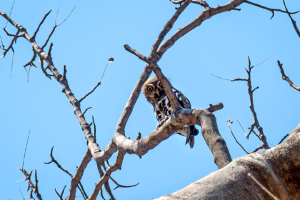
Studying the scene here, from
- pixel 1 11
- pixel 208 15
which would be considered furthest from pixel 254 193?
pixel 1 11

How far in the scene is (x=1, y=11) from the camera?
17.8 feet

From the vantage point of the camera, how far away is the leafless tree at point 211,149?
4.86 feet

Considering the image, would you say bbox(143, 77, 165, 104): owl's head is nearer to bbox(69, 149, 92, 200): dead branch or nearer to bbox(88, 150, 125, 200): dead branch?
bbox(69, 149, 92, 200): dead branch

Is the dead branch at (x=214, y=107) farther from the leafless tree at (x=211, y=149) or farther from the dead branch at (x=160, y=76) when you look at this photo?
the dead branch at (x=160, y=76)

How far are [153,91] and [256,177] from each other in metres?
5.24

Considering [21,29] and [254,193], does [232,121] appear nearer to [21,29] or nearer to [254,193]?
[21,29]

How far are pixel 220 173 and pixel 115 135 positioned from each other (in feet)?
7.25

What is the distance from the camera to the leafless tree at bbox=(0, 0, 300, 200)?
1.48 meters

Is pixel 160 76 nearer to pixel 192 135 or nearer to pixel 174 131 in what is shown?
pixel 174 131

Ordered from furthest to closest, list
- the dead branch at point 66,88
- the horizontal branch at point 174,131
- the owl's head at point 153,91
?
1. the owl's head at point 153,91
2. the dead branch at point 66,88
3. the horizontal branch at point 174,131

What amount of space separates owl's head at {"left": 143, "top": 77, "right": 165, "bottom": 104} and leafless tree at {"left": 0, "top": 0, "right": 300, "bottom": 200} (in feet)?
7.26

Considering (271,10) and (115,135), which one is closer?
(115,135)

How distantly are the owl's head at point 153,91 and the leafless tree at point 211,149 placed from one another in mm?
2211

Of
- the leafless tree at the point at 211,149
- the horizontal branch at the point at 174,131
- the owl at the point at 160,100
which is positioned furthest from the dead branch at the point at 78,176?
the owl at the point at 160,100
